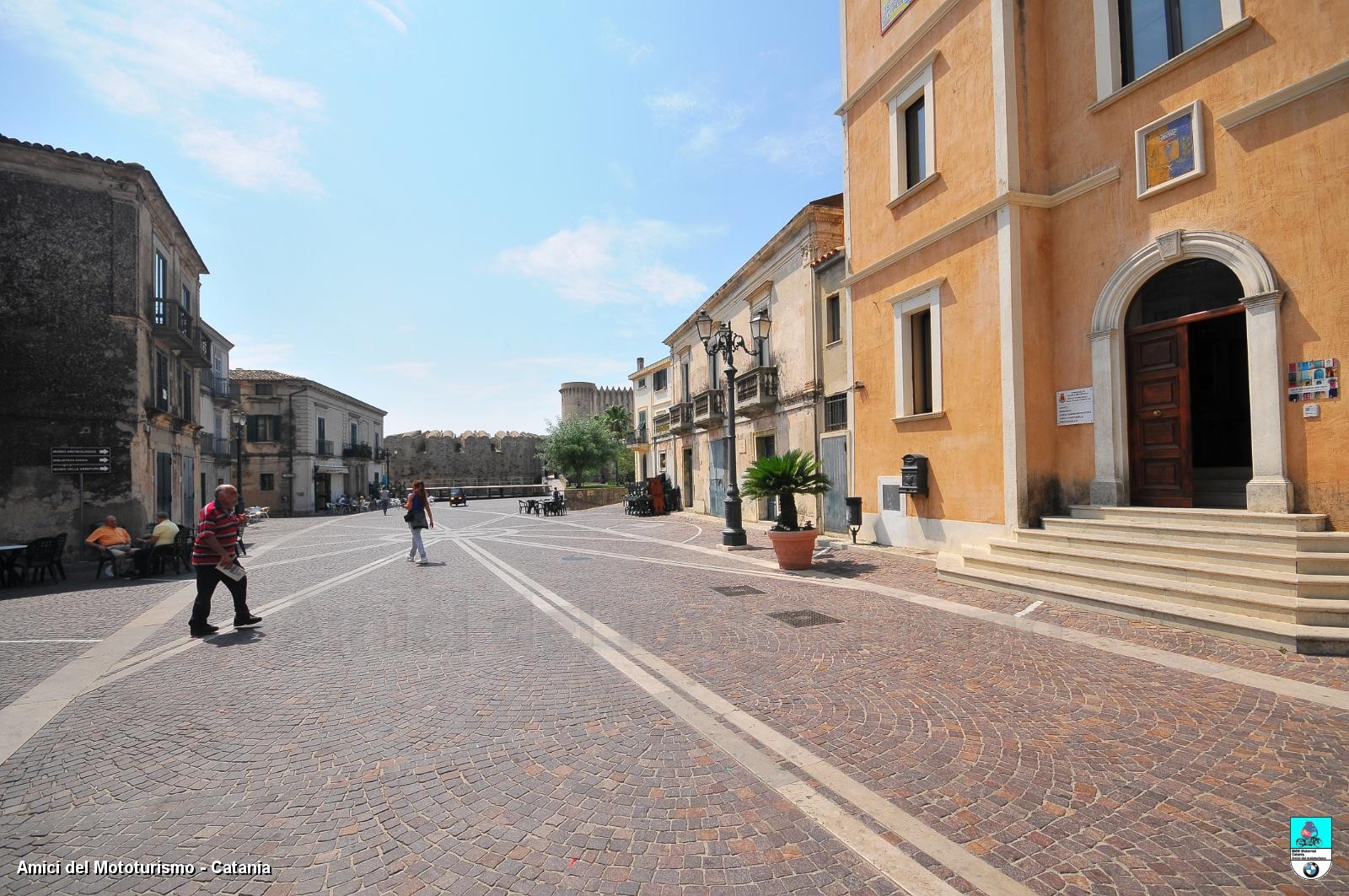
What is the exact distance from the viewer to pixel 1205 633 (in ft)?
18.0

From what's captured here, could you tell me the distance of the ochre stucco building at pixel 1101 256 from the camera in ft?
20.7

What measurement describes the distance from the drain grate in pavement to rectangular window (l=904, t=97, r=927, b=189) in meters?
8.75

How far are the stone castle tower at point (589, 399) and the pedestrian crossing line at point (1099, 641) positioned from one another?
51.3 m

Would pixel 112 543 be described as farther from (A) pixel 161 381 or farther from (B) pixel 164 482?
(A) pixel 161 381

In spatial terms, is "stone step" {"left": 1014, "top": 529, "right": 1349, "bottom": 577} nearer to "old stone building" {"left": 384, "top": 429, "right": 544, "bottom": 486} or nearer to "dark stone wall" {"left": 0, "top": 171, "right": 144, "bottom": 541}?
"dark stone wall" {"left": 0, "top": 171, "right": 144, "bottom": 541}

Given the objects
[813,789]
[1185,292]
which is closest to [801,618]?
[813,789]

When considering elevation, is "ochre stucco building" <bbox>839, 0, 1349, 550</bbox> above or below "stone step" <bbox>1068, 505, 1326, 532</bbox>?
above

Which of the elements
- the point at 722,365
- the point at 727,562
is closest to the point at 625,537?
the point at 727,562

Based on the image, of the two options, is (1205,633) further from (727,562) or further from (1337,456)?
(727,562)

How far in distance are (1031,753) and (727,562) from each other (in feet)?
26.0

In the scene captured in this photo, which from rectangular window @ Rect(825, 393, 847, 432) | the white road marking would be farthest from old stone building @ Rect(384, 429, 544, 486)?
the white road marking

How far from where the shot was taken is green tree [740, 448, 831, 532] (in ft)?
32.6

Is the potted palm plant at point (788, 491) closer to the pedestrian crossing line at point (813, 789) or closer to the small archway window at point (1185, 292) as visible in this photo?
the pedestrian crossing line at point (813, 789)

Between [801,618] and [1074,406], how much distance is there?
18.1 feet
